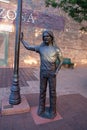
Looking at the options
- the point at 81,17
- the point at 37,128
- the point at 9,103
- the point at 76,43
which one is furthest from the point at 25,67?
the point at 37,128

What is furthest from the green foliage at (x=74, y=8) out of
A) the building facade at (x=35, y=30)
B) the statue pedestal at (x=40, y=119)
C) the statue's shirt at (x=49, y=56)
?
the building facade at (x=35, y=30)

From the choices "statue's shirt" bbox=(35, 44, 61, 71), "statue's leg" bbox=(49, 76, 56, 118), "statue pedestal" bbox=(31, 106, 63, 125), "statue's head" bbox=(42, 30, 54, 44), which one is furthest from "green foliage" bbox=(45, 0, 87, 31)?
"statue pedestal" bbox=(31, 106, 63, 125)

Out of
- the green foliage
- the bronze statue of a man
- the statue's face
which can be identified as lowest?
the bronze statue of a man

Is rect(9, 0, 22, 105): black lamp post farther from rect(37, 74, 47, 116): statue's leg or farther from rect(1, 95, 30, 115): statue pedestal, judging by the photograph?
rect(37, 74, 47, 116): statue's leg

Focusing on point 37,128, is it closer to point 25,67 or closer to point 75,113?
point 75,113

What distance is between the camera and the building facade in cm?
1039

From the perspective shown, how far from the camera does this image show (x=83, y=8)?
18.2ft

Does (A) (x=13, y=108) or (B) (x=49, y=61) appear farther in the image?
(A) (x=13, y=108)

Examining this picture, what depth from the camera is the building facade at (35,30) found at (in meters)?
10.4

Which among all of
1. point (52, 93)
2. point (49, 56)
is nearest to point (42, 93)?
point (52, 93)

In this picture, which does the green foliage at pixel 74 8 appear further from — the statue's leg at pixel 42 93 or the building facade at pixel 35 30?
the building facade at pixel 35 30

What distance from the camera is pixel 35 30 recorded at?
11.3 m

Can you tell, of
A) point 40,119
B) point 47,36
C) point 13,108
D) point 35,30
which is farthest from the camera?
point 35,30

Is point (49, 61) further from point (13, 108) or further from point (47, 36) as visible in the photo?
point (13, 108)
